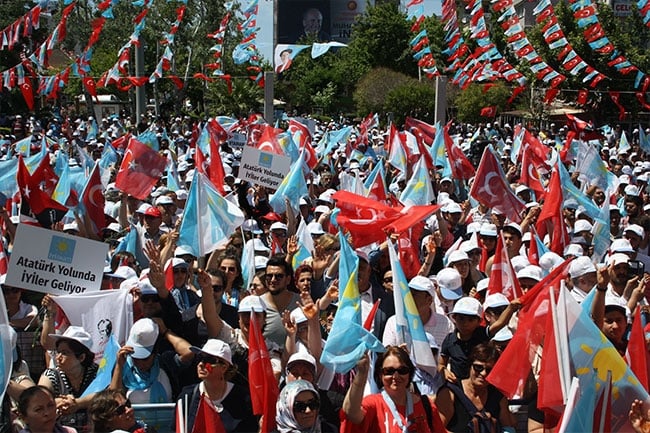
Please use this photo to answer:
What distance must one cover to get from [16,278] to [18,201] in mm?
4980

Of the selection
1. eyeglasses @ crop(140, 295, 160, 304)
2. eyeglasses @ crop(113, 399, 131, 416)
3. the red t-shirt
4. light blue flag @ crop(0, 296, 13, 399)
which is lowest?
the red t-shirt

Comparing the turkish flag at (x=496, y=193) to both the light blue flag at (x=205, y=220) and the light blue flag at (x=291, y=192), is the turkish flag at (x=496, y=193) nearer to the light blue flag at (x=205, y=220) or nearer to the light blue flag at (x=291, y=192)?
the light blue flag at (x=291, y=192)

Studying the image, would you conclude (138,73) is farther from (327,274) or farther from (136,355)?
(136,355)

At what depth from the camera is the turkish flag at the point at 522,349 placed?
483 centimetres

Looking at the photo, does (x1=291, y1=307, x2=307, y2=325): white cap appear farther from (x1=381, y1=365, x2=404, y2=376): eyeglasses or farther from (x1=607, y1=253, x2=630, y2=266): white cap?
(x1=607, y1=253, x2=630, y2=266): white cap

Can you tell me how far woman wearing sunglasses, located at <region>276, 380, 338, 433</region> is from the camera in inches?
173

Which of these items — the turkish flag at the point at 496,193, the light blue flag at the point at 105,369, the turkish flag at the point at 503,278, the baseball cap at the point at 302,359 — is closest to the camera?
the baseball cap at the point at 302,359

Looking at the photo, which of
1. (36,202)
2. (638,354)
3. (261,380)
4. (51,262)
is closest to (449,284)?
(638,354)

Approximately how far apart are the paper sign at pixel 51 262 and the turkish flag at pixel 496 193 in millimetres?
5006

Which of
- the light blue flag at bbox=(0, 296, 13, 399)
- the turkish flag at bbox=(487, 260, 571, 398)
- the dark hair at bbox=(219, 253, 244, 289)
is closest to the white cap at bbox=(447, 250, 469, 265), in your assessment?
the turkish flag at bbox=(487, 260, 571, 398)

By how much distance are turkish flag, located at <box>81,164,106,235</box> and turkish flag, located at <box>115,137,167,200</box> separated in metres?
0.78

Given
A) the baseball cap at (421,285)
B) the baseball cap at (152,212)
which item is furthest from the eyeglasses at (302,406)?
the baseball cap at (152,212)

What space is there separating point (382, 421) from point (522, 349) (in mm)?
976

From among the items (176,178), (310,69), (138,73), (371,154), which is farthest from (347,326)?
(310,69)
